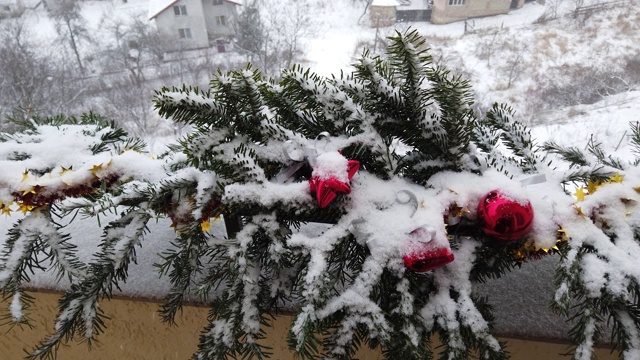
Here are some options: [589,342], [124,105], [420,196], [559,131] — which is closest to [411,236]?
[420,196]

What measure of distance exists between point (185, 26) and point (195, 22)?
16cm

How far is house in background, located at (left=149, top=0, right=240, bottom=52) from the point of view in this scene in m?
5.38

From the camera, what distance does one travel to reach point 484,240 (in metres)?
0.41

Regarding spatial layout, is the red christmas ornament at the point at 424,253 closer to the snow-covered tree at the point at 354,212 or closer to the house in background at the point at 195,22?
the snow-covered tree at the point at 354,212

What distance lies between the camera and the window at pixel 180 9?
5.36 meters

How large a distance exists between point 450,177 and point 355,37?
4.84 m

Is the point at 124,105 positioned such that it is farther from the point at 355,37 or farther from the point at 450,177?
the point at 450,177

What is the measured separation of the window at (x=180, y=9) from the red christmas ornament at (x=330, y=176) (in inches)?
224

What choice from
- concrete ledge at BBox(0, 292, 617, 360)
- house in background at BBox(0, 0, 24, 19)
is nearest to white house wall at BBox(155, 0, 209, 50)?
house in background at BBox(0, 0, 24, 19)

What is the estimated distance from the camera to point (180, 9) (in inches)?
212

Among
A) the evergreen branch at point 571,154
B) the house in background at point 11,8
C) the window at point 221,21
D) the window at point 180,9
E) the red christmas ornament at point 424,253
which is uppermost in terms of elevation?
the house in background at point 11,8

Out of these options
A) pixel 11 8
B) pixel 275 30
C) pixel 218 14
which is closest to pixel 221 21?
pixel 218 14

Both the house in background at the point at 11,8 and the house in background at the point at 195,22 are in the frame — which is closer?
the house in background at the point at 195,22

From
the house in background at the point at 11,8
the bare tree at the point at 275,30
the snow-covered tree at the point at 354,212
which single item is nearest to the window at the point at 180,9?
the bare tree at the point at 275,30
